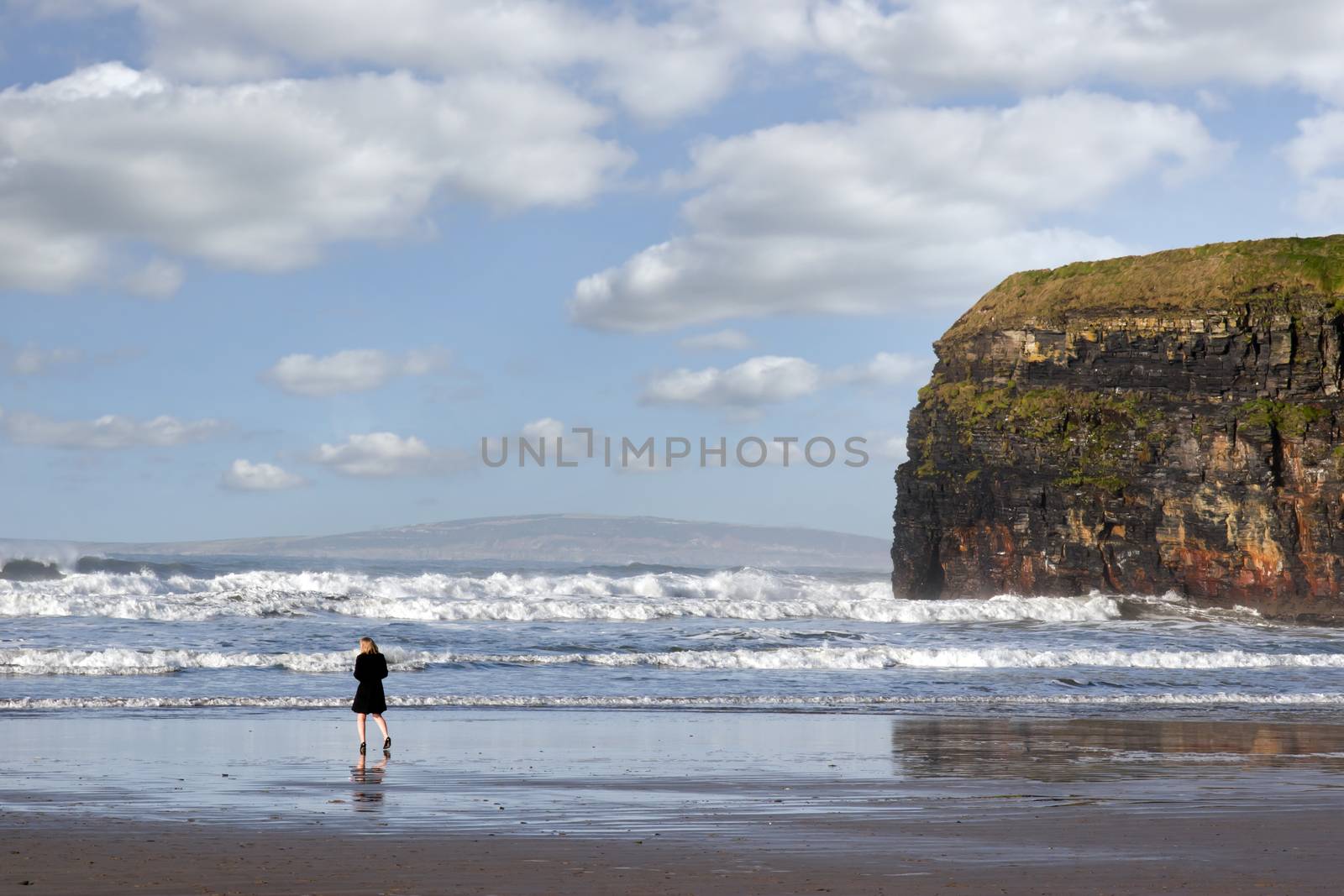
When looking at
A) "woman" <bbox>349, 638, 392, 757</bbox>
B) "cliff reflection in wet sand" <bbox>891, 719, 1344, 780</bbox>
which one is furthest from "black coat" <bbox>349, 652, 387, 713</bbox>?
"cliff reflection in wet sand" <bbox>891, 719, 1344, 780</bbox>

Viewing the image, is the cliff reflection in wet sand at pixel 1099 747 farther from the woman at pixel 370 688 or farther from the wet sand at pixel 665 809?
the woman at pixel 370 688

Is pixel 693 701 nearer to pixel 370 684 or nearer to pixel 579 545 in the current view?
pixel 370 684

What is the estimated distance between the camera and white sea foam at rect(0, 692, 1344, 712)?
18.7 m

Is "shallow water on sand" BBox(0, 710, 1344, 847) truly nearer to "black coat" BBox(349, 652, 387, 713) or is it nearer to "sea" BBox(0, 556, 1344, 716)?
"black coat" BBox(349, 652, 387, 713)

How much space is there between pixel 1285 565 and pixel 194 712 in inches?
1324

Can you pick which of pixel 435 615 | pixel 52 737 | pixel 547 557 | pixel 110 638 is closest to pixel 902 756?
pixel 52 737

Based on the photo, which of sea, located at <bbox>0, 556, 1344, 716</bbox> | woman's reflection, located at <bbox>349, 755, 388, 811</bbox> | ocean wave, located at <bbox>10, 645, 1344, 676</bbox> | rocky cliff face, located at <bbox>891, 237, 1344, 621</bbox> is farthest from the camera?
rocky cliff face, located at <bbox>891, 237, 1344, 621</bbox>

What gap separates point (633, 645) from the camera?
28.3 m

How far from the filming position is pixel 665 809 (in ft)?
32.9

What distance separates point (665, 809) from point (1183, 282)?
39.3 meters

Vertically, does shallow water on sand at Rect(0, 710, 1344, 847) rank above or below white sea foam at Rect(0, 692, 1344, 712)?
above

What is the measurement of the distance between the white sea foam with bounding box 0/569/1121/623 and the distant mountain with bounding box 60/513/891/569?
7475 cm

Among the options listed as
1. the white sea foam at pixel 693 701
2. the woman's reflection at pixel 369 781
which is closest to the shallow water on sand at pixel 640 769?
the woman's reflection at pixel 369 781

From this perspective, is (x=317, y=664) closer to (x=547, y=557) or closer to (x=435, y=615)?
(x=435, y=615)
